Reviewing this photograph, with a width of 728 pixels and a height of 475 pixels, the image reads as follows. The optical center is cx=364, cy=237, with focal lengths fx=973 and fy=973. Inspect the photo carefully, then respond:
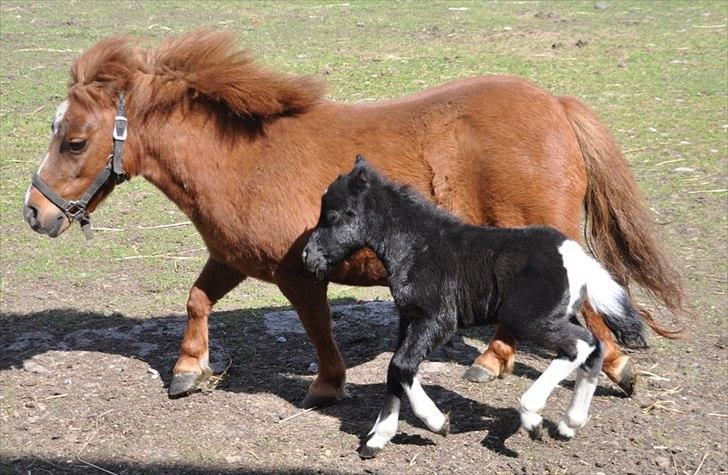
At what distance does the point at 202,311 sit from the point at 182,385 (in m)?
0.48

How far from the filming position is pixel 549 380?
4.56 meters

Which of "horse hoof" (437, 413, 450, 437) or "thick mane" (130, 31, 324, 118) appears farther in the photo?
"thick mane" (130, 31, 324, 118)

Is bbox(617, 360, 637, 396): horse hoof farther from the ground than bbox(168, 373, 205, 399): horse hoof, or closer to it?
farther from the ground

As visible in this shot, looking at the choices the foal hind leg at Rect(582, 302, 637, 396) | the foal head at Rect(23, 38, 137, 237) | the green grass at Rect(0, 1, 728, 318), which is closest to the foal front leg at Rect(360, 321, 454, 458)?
the foal hind leg at Rect(582, 302, 637, 396)

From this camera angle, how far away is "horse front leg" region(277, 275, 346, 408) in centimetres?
532

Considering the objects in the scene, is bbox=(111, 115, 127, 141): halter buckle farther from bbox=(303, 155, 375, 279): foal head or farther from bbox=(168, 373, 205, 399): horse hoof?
bbox=(168, 373, 205, 399): horse hoof

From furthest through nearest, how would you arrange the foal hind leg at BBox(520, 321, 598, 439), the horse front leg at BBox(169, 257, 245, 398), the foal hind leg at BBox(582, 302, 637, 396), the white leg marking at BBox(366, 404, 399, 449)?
the horse front leg at BBox(169, 257, 245, 398)
the foal hind leg at BBox(582, 302, 637, 396)
the white leg marking at BBox(366, 404, 399, 449)
the foal hind leg at BBox(520, 321, 598, 439)

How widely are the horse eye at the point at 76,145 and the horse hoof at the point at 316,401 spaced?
6.12ft

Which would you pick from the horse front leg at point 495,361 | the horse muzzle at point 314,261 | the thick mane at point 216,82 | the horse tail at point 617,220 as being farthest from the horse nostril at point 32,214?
the horse tail at point 617,220

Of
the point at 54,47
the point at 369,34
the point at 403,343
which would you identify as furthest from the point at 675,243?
the point at 54,47

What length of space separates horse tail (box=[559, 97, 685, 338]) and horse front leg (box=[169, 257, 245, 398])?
2163mm

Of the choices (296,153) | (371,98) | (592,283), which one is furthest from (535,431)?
(371,98)

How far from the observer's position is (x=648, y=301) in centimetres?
703

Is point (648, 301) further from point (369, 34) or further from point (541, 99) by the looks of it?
point (369, 34)
